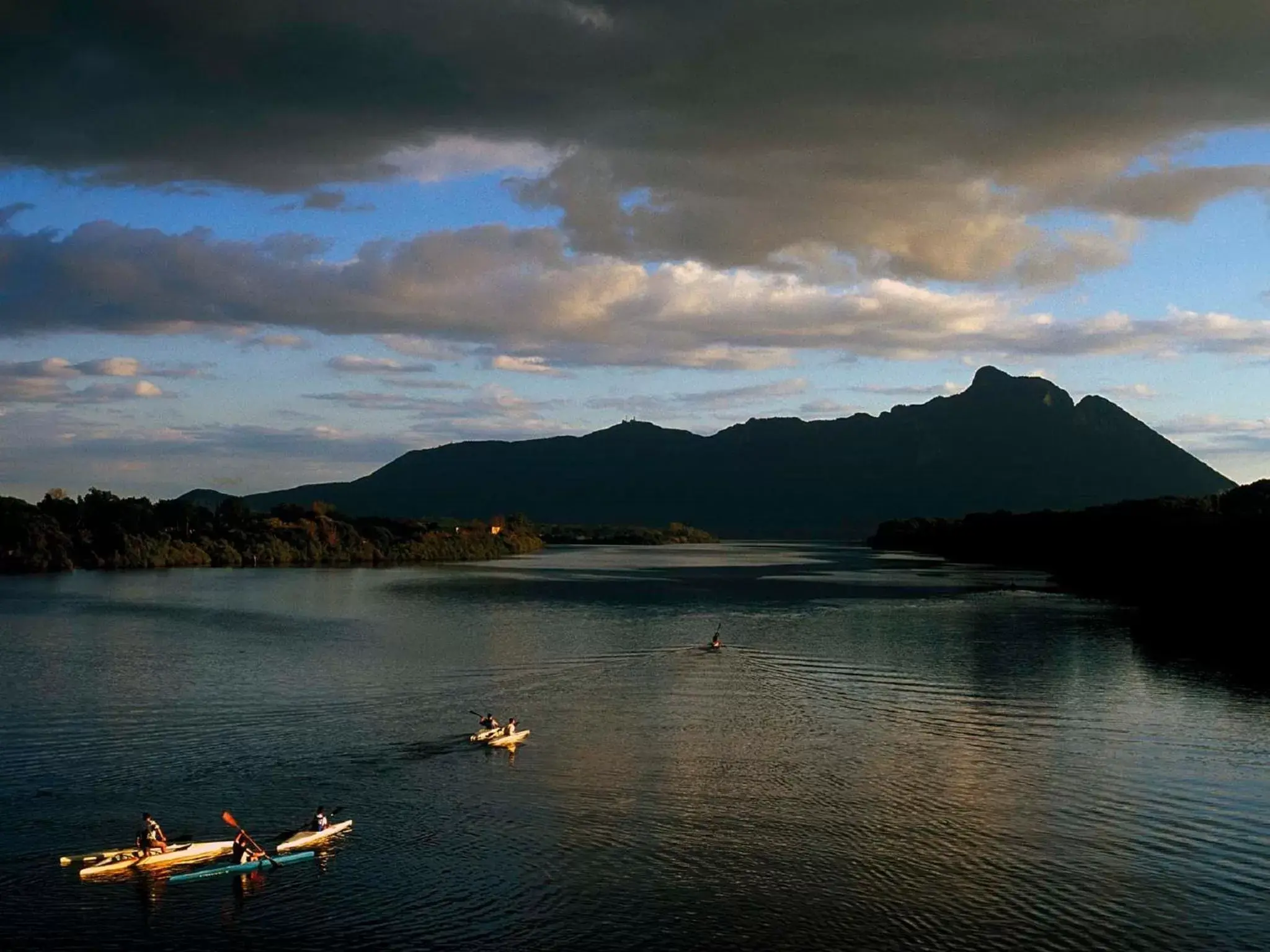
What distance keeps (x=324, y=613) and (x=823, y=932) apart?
75155 mm

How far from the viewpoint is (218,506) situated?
18725 centimetres

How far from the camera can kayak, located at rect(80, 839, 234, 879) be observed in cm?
3003

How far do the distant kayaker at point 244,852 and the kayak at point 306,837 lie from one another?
99 cm

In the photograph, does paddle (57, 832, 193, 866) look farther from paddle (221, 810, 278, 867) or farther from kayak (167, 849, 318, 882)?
paddle (221, 810, 278, 867)

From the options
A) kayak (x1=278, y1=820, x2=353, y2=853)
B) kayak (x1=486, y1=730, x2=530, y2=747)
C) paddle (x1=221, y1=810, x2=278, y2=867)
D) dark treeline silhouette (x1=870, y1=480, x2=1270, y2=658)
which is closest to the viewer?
paddle (x1=221, y1=810, x2=278, y2=867)

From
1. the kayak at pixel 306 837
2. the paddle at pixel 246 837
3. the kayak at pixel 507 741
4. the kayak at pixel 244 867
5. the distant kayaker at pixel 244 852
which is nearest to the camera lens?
the kayak at pixel 244 867

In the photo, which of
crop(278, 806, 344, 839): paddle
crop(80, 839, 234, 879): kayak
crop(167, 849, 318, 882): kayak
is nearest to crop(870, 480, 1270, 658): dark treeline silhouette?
crop(278, 806, 344, 839): paddle

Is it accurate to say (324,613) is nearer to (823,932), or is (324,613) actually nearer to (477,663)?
(477,663)

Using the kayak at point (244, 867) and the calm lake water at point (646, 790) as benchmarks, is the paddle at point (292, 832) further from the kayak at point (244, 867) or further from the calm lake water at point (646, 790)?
the calm lake water at point (646, 790)

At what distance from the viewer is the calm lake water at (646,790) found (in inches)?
1096

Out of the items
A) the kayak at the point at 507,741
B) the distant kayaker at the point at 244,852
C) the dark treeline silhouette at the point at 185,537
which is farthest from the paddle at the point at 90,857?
the dark treeline silhouette at the point at 185,537

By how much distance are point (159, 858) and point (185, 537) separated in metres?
153

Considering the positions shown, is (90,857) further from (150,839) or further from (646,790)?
(646,790)

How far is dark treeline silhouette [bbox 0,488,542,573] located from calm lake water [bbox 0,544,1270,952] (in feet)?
283
